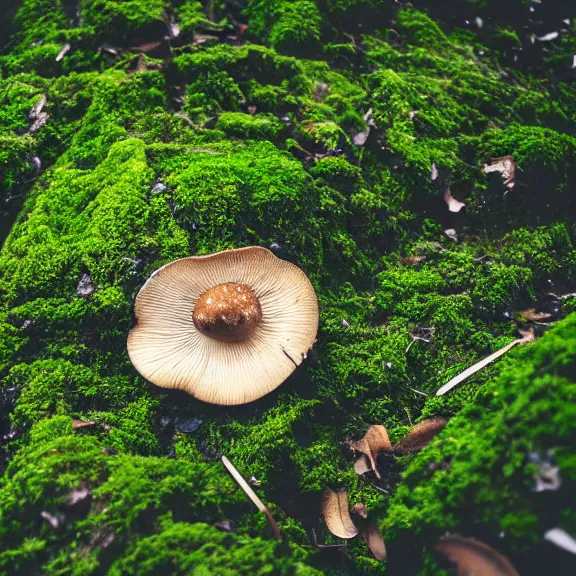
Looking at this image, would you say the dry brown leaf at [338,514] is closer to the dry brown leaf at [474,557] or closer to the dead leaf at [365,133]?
the dry brown leaf at [474,557]

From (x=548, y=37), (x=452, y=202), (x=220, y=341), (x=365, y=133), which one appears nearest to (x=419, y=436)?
(x=220, y=341)

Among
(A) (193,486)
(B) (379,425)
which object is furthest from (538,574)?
(A) (193,486)

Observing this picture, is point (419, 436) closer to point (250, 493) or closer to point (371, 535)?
point (371, 535)

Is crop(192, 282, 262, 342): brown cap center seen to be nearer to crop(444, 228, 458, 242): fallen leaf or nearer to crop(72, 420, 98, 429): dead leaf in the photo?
crop(72, 420, 98, 429): dead leaf

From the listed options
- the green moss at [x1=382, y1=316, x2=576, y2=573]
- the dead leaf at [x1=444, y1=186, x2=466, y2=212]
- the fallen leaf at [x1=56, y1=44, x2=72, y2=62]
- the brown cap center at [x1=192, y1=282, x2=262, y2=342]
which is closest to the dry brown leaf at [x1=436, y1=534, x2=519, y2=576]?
the green moss at [x1=382, y1=316, x2=576, y2=573]

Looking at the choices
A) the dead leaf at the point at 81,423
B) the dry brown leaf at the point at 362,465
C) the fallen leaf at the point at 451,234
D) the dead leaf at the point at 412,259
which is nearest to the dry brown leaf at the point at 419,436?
the dry brown leaf at the point at 362,465

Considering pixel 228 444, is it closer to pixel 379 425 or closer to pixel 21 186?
pixel 379 425
